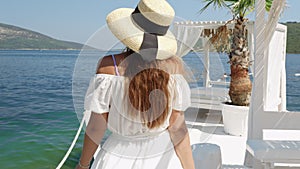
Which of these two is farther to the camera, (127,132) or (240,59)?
(240,59)

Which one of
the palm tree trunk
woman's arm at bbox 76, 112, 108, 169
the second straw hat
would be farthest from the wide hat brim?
the palm tree trunk

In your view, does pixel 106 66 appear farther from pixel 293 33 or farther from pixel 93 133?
pixel 293 33

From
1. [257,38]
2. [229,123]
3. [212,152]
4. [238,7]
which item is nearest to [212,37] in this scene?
[238,7]

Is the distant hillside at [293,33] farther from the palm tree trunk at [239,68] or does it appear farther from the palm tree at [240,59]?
the palm tree trunk at [239,68]

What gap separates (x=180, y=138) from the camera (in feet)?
3.66

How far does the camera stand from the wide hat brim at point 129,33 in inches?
38.5

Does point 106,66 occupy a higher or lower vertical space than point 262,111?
higher

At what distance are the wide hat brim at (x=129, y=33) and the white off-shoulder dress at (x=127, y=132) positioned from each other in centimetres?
9

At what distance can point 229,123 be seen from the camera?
13.4ft

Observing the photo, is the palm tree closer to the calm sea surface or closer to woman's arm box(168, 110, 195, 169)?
the calm sea surface

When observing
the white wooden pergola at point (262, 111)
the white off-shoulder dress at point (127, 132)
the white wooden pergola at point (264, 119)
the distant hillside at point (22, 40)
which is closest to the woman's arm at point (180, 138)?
the white off-shoulder dress at point (127, 132)

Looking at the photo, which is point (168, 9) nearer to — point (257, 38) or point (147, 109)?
point (147, 109)

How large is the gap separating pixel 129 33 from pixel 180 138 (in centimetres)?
40

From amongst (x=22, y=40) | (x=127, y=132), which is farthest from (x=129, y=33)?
(x=22, y=40)
